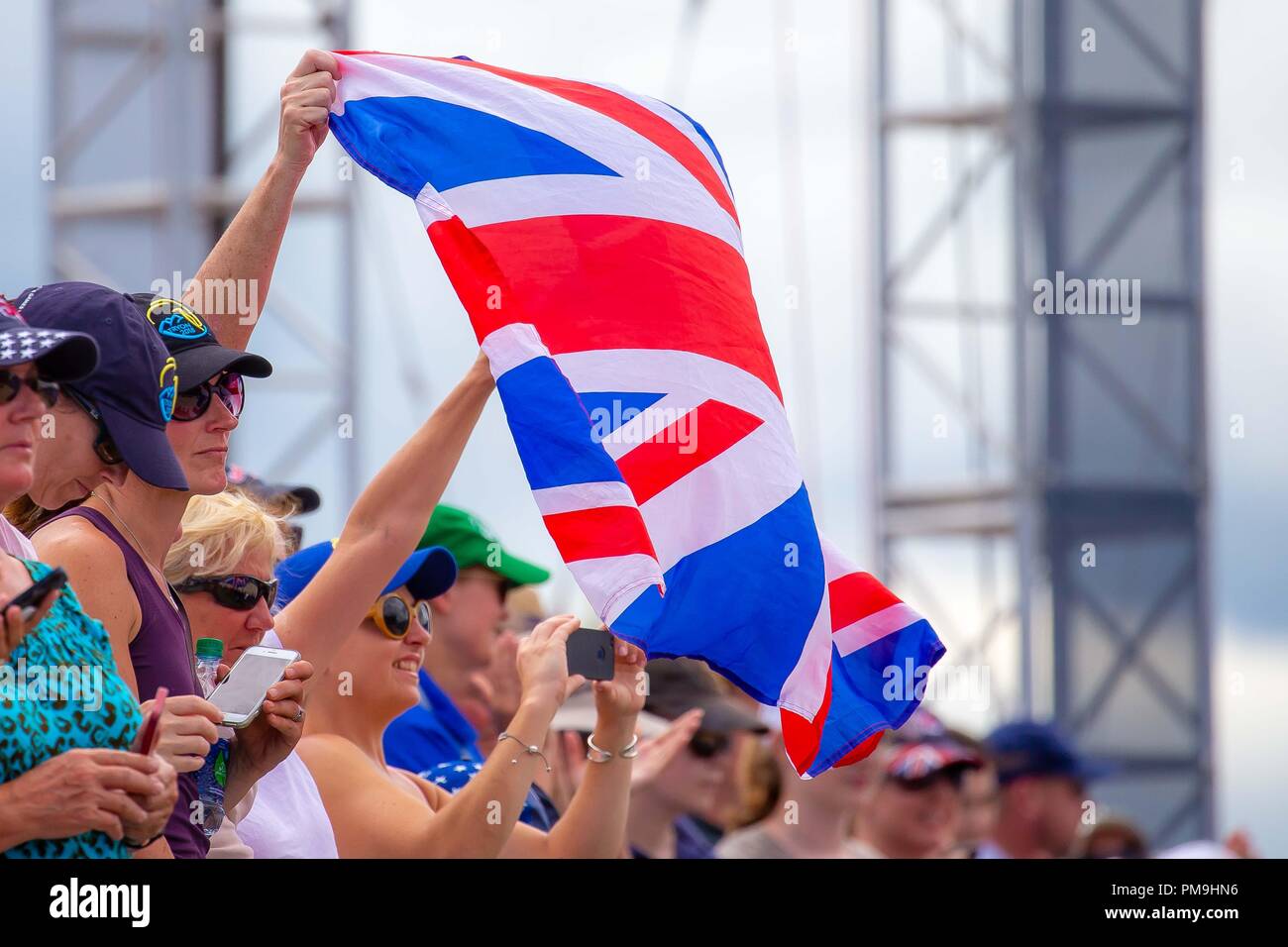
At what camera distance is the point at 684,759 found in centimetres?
483

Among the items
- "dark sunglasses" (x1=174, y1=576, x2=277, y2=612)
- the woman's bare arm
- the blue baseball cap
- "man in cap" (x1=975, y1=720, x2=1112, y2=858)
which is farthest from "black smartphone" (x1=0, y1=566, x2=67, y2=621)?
"man in cap" (x1=975, y1=720, x2=1112, y2=858)

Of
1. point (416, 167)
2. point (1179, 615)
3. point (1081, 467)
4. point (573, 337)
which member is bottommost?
point (1179, 615)

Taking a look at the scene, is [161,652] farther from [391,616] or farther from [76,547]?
[391,616]

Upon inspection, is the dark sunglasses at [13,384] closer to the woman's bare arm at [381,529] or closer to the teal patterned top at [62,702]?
the teal patterned top at [62,702]

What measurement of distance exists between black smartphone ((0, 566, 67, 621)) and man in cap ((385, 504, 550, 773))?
6.76ft

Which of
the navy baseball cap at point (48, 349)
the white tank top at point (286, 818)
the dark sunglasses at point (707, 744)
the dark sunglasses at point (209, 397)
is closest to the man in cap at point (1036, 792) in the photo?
the dark sunglasses at point (707, 744)

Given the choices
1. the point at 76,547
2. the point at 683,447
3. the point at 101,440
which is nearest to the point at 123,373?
the point at 101,440

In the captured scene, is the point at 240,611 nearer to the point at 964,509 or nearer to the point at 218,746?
the point at 218,746

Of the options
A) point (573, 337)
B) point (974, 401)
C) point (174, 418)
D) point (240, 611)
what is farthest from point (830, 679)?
point (974, 401)

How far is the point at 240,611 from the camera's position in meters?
3.17

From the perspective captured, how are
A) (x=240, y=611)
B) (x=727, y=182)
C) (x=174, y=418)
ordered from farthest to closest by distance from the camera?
(x=727, y=182) < (x=240, y=611) < (x=174, y=418)

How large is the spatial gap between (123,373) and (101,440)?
10cm
